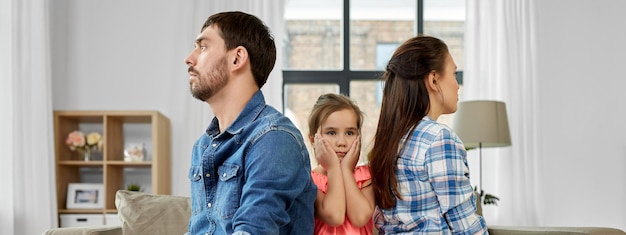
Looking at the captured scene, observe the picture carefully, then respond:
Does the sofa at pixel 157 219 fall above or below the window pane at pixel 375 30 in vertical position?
below

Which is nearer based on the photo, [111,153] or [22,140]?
[22,140]

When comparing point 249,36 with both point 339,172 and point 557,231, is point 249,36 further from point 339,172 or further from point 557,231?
point 557,231

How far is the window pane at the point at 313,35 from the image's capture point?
626cm

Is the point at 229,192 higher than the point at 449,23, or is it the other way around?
the point at 449,23

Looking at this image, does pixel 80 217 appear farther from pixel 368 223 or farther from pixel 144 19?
pixel 368 223

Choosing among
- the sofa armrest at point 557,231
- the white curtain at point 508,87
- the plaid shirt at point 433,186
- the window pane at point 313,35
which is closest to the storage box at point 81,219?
the window pane at point 313,35

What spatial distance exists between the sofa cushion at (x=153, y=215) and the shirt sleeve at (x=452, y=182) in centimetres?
122

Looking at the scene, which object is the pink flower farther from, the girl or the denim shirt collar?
the denim shirt collar

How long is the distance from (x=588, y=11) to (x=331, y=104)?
4.34 meters

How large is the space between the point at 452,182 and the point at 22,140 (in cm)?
369

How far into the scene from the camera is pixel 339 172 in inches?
88.5

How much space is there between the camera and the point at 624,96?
614 cm

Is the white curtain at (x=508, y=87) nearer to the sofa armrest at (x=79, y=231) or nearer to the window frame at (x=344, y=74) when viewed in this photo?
the window frame at (x=344, y=74)

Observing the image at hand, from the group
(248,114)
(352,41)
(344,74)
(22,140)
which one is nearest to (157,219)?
(248,114)
